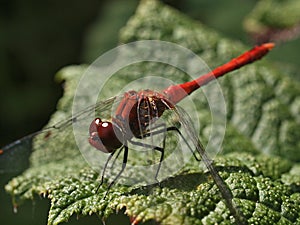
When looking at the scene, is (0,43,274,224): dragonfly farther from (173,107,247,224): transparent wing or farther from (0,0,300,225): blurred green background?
(0,0,300,225): blurred green background

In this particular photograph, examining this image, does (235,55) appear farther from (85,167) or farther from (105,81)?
(85,167)

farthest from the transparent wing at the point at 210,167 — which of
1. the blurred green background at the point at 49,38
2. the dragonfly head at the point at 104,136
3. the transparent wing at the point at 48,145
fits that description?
the blurred green background at the point at 49,38

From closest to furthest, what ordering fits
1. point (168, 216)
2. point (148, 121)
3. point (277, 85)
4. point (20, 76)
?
1. point (168, 216)
2. point (148, 121)
3. point (277, 85)
4. point (20, 76)

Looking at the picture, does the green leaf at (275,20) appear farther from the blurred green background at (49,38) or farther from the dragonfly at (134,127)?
the dragonfly at (134,127)

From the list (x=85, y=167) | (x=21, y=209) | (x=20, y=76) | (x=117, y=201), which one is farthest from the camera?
(x=20, y=76)

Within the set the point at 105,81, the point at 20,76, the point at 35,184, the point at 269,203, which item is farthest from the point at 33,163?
the point at 20,76

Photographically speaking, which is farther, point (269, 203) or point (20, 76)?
point (20, 76)
